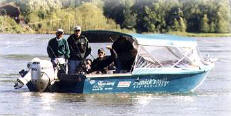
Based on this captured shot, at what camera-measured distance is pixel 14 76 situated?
2597cm

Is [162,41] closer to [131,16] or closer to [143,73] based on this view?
[143,73]

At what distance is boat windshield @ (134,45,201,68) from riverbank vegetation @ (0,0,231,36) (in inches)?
2235

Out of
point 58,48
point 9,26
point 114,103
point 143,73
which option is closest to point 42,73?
point 58,48

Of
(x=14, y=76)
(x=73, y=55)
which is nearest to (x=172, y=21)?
(x=14, y=76)

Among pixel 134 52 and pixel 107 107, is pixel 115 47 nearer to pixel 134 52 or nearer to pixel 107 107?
pixel 134 52

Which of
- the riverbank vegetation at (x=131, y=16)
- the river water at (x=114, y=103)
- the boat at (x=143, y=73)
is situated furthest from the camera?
the riverbank vegetation at (x=131, y=16)

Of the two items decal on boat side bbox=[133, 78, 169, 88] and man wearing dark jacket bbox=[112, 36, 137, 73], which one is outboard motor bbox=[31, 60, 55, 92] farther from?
decal on boat side bbox=[133, 78, 169, 88]

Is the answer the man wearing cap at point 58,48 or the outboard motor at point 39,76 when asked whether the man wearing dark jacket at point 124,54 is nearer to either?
the man wearing cap at point 58,48

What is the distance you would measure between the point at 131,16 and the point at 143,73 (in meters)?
64.4

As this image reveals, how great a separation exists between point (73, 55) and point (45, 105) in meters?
2.88

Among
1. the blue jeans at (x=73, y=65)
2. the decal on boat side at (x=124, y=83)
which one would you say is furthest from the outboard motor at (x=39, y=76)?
the decal on boat side at (x=124, y=83)

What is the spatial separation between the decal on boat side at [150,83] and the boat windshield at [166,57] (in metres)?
0.38

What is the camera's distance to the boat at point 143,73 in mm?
19391

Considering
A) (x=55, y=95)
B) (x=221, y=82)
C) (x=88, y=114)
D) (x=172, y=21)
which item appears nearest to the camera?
(x=88, y=114)
